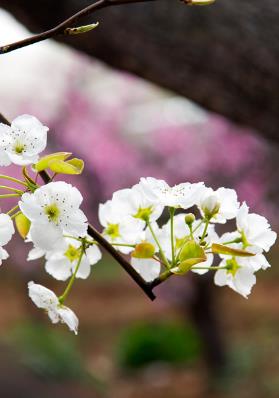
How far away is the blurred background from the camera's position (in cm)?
187

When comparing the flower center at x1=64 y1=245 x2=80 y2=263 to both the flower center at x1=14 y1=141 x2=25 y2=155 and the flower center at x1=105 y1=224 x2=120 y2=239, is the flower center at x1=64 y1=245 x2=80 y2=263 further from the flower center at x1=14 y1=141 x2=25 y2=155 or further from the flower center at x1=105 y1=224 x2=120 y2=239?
the flower center at x1=14 y1=141 x2=25 y2=155

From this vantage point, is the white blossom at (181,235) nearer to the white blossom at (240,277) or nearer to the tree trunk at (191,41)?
the white blossom at (240,277)

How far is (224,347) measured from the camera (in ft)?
17.1

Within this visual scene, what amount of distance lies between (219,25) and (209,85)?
6.7 inches

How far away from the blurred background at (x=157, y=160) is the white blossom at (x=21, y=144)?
131cm

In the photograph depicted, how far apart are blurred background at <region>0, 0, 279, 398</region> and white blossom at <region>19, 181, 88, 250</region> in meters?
1.34

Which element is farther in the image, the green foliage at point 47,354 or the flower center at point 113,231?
the green foliage at point 47,354

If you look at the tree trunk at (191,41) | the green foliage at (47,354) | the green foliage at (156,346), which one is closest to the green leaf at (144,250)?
the tree trunk at (191,41)

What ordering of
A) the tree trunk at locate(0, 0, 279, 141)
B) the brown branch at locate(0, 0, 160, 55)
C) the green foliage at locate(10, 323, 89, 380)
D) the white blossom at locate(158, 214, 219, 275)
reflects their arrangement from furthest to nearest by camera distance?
the green foliage at locate(10, 323, 89, 380) → the tree trunk at locate(0, 0, 279, 141) → the white blossom at locate(158, 214, 219, 275) → the brown branch at locate(0, 0, 160, 55)

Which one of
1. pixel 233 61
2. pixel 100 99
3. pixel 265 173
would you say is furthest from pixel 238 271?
pixel 100 99

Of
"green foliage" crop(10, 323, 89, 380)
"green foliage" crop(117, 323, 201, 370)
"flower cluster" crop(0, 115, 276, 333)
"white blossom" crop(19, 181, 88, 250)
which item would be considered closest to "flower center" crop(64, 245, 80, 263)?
"flower cluster" crop(0, 115, 276, 333)

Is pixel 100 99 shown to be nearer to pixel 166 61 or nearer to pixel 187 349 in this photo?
pixel 187 349

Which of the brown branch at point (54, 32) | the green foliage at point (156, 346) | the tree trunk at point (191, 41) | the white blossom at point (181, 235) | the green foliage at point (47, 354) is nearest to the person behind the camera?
the brown branch at point (54, 32)

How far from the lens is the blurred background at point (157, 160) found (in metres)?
1.87
